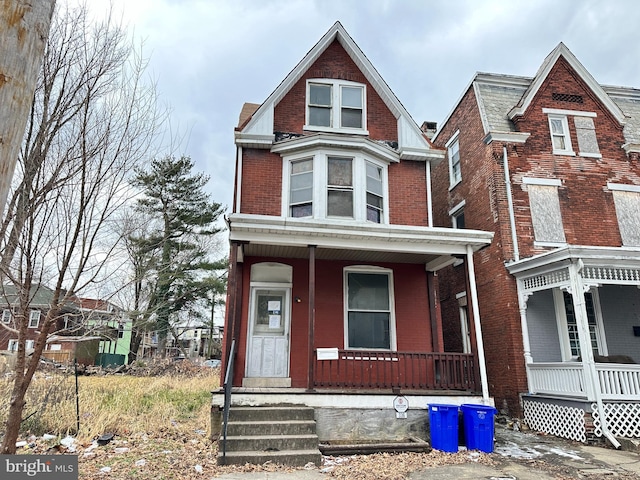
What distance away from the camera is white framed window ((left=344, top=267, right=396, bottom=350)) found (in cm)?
950

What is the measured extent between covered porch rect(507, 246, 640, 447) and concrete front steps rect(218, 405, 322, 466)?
18.7 feet

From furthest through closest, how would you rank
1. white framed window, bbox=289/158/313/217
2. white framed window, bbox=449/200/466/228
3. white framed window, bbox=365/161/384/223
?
white framed window, bbox=449/200/466/228 → white framed window, bbox=365/161/384/223 → white framed window, bbox=289/158/313/217

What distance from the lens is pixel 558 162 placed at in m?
12.0

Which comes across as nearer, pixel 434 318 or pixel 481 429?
pixel 481 429

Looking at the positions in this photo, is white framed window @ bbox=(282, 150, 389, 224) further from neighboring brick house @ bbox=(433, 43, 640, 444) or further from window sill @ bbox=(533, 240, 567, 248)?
window sill @ bbox=(533, 240, 567, 248)

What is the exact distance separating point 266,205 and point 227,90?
390 centimetres

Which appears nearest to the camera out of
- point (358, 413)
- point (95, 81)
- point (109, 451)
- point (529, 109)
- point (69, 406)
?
point (95, 81)

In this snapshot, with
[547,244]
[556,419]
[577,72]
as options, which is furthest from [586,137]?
[556,419]

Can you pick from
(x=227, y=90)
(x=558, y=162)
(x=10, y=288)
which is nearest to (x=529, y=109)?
(x=558, y=162)

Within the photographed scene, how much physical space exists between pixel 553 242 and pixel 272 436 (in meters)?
9.21

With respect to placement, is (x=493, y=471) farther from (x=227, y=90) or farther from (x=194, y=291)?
(x=194, y=291)

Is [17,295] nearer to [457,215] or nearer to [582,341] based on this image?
[582,341]

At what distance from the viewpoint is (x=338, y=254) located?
30.9ft

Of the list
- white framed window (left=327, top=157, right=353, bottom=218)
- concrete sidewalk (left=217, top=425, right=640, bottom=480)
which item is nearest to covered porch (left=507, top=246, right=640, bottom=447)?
concrete sidewalk (left=217, top=425, right=640, bottom=480)
